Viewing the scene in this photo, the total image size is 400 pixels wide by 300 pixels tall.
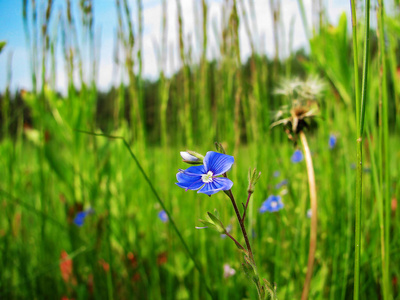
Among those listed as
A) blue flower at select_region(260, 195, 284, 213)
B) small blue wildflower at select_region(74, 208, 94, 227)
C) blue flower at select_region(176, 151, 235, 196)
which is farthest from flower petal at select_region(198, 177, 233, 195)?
small blue wildflower at select_region(74, 208, 94, 227)

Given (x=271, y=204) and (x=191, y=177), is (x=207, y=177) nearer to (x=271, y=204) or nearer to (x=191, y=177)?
(x=191, y=177)

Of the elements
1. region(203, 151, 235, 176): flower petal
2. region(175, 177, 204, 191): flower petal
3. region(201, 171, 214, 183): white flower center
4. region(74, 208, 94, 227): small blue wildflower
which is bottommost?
region(74, 208, 94, 227): small blue wildflower

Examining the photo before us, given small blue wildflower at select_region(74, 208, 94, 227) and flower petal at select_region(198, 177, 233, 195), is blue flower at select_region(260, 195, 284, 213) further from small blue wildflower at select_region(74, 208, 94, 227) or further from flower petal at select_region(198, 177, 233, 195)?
small blue wildflower at select_region(74, 208, 94, 227)

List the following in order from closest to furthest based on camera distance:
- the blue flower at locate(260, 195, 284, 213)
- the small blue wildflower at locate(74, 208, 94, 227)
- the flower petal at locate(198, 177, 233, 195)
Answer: the flower petal at locate(198, 177, 233, 195) < the blue flower at locate(260, 195, 284, 213) < the small blue wildflower at locate(74, 208, 94, 227)

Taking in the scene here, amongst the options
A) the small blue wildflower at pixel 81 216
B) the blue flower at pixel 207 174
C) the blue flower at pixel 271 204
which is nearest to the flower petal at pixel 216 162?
the blue flower at pixel 207 174

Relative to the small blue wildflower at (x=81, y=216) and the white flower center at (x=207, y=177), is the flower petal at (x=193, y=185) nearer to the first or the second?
the white flower center at (x=207, y=177)

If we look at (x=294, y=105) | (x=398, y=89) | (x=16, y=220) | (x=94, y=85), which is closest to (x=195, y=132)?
(x=294, y=105)

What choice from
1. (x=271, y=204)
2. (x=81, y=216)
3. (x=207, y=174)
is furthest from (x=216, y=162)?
(x=81, y=216)

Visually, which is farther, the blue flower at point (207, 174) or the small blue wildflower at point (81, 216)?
the small blue wildflower at point (81, 216)
